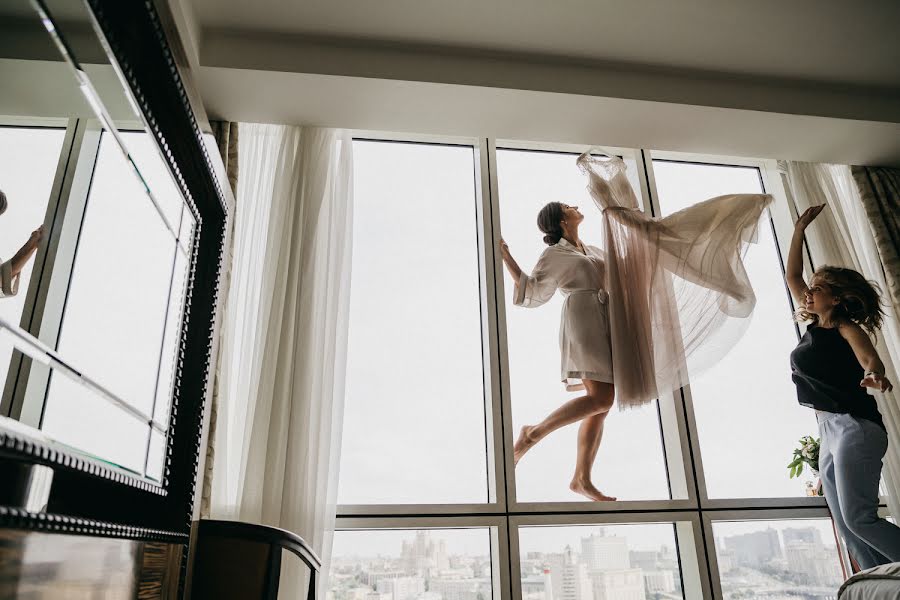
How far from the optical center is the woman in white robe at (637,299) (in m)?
2.68

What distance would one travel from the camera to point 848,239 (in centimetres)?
325

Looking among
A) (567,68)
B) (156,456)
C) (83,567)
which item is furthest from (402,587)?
(567,68)

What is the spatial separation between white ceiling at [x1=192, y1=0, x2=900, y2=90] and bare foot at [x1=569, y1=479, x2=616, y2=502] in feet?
6.60

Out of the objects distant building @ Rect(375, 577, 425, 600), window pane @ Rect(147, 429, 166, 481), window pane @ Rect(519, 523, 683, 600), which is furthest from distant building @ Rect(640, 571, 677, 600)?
window pane @ Rect(147, 429, 166, 481)

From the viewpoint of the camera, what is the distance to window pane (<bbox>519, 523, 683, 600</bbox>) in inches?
104

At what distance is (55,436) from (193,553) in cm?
81

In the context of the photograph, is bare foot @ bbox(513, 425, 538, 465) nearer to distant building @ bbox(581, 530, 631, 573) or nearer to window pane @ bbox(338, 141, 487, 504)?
window pane @ bbox(338, 141, 487, 504)

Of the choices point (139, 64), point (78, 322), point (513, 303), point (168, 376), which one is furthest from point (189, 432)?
point (513, 303)

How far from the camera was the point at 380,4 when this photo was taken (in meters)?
2.59

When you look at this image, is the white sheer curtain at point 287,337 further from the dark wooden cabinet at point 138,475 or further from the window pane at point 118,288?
the window pane at point 118,288

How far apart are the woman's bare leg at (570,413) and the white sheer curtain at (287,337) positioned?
850mm

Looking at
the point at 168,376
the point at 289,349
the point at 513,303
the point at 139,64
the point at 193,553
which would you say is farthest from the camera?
the point at 513,303

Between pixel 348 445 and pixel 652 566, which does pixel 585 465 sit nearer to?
pixel 652 566

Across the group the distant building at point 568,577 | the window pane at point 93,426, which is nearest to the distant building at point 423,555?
the distant building at point 568,577
